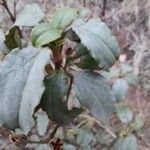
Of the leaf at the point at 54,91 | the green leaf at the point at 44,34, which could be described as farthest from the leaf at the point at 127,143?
the green leaf at the point at 44,34

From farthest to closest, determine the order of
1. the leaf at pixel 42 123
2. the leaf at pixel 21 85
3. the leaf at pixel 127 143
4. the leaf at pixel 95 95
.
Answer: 1. the leaf at pixel 127 143
2. the leaf at pixel 42 123
3. the leaf at pixel 95 95
4. the leaf at pixel 21 85

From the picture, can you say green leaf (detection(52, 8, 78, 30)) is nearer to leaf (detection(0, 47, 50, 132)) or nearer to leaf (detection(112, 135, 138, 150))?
leaf (detection(0, 47, 50, 132))

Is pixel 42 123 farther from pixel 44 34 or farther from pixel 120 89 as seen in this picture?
pixel 44 34

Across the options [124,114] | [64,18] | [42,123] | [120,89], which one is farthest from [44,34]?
[124,114]

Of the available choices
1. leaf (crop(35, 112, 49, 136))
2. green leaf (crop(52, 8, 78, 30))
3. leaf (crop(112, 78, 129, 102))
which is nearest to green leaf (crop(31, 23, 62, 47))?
green leaf (crop(52, 8, 78, 30))

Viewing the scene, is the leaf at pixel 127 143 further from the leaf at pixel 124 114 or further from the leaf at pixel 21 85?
the leaf at pixel 21 85

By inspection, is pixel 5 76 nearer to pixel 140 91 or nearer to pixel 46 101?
pixel 46 101
